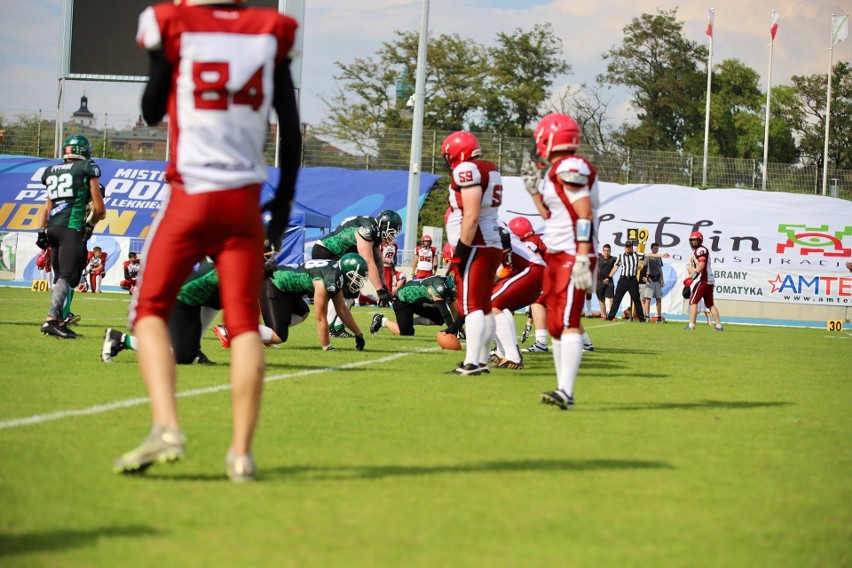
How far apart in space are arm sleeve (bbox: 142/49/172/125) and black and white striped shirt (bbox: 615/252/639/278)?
2406 centimetres

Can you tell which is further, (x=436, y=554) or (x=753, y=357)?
(x=753, y=357)

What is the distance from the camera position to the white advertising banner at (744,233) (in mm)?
32375

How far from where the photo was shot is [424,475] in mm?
4977

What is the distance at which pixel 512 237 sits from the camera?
12633 millimetres

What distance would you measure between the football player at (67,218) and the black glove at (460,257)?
4.27 meters

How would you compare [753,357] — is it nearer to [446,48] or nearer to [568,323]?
[568,323]

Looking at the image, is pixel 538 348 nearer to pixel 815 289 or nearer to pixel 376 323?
pixel 376 323

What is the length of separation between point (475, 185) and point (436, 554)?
622cm

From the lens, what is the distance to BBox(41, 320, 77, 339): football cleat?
12.0m

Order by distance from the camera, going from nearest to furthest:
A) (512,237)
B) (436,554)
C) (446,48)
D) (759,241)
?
(436,554), (512,237), (759,241), (446,48)

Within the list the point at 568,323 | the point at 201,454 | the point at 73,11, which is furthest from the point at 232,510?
the point at 73,11

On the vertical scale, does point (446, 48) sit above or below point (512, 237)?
above

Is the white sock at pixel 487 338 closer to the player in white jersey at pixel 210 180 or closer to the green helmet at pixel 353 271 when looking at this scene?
the green helmet at pixel 353 271

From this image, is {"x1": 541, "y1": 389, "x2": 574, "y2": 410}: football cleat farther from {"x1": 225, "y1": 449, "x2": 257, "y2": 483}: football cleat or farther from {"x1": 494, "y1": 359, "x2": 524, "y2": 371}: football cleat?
{"x1": 494, "y1": 359, "x2": 524, "y2": 371}: football cleat
